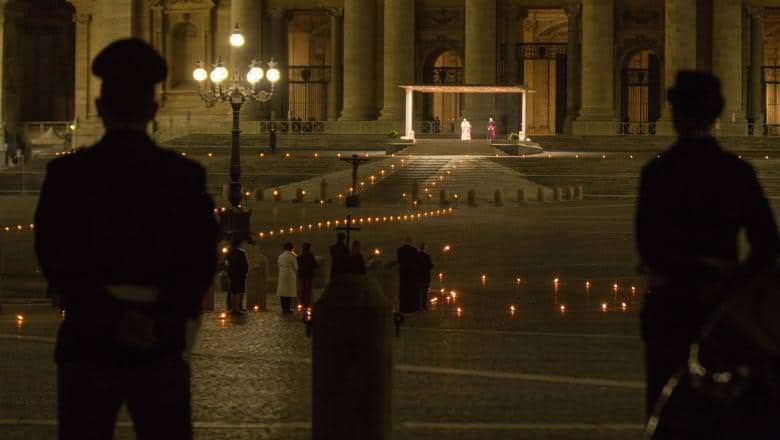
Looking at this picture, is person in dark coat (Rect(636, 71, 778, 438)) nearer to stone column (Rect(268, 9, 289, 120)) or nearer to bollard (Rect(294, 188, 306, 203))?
bollard (Rect(294, 188, 306, 203))

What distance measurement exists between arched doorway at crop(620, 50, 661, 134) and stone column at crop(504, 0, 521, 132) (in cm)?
493

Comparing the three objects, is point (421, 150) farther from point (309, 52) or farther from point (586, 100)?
point (309, 52)

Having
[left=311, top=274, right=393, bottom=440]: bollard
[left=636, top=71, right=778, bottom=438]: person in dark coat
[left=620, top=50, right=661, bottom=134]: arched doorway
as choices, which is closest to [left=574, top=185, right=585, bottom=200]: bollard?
[left=620, top=50, right=661, bottom=134]: arched doorway

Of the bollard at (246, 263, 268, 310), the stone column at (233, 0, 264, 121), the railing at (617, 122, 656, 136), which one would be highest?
the stone column at (233, 0, 264, 121)

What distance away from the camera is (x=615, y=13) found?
74.8 metres

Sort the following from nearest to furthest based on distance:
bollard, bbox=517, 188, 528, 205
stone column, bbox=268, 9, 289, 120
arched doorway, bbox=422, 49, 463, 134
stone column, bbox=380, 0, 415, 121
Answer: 1. bollard, bbox=517, 188, 528, 205
2. stone column, bbox=380, 0, 415, 121
3. arched doorway, bbox=422, 49, 463, 134
4. stone column, bbox=268, 9, 289, 120

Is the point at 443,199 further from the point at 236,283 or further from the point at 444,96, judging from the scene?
the point at 444,96

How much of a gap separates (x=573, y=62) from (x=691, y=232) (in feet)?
226

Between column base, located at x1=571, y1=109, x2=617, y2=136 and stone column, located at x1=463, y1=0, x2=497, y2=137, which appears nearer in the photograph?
column base, located at x1=571, y1=109, x2=617, y2=136

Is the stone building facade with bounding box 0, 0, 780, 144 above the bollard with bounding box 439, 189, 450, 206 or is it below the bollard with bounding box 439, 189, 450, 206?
above

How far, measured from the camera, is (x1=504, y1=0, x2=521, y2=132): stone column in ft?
245

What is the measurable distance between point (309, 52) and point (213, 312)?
61.3m

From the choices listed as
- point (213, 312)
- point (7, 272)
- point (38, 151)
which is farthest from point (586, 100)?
point (213, 312)

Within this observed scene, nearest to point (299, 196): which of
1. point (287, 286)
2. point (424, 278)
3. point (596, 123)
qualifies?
point (596, 123)
